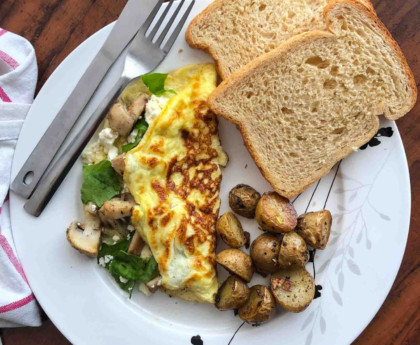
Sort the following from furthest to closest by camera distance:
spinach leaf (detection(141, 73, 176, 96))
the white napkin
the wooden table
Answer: the wooden table, the white napkin, spinach leaf (detection(141, 73, 176, 96))

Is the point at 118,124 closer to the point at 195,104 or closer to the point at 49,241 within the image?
the point at 195,104

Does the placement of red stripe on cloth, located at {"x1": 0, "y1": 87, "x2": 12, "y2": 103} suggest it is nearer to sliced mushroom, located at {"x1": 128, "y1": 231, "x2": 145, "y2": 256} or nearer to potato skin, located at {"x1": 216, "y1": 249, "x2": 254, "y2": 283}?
sliced mushroom, located at {"x1": 128, "y1": 231, "x2": 145, "y2": 256}

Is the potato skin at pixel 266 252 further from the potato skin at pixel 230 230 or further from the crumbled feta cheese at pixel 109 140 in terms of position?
the crumbled feta cheese at pixel 109 140

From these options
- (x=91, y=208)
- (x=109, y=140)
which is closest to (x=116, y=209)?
(x=91, y=208)

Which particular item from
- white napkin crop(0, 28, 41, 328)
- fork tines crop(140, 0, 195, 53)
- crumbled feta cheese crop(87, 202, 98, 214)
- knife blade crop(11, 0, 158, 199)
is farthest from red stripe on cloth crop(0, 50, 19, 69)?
crumbled feta cheese crop(87, 202, 98, 214)

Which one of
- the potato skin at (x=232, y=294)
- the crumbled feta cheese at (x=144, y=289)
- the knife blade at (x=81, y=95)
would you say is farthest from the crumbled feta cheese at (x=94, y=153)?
the potato skin at (x=232, y=294)
